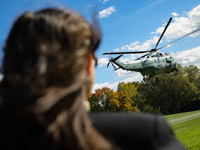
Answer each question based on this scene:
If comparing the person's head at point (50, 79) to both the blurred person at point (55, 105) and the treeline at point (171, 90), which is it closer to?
the blurred person at point (55, 105)

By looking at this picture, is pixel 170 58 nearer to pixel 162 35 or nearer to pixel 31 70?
pixel 162 35

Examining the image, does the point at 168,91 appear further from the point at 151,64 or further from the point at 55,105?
the point at 55,105

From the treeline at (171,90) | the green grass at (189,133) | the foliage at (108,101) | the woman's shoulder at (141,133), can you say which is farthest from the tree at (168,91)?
the woman's shoulder at (141,133)

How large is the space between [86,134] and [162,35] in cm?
2215

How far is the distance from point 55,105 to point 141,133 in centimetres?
43

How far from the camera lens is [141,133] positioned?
0.98m

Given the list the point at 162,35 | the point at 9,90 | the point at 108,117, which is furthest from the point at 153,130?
the point at 162,35

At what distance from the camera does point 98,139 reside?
1036mm

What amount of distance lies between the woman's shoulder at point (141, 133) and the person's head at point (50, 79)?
0.09 metres

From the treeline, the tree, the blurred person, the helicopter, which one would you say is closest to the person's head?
the blurred person

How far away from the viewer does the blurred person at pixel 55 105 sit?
0.98m

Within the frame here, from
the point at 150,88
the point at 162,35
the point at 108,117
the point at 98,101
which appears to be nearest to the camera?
the point at 108,117

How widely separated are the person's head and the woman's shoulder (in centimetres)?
9

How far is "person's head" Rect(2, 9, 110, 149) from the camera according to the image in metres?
1.00
